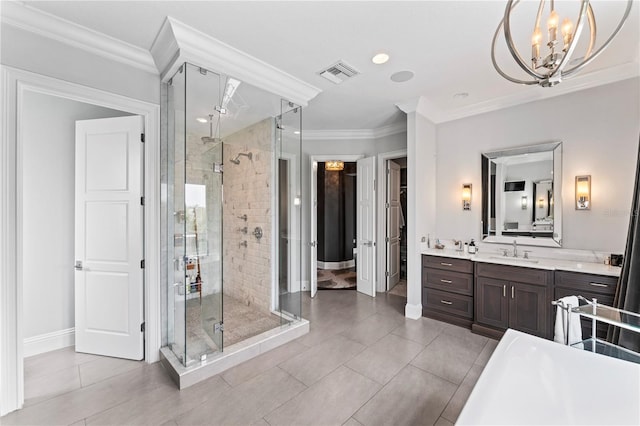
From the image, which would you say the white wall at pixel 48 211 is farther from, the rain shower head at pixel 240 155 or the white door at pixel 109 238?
the rain shower head at pixel 240 155

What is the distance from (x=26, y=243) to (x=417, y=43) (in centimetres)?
424

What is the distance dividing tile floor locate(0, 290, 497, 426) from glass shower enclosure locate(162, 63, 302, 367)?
0.36 m

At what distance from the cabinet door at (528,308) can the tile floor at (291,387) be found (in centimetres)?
40

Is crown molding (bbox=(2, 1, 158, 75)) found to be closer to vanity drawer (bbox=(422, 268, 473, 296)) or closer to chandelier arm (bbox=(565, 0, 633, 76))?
chandelier arm (bbox=(565, 0, 633, 76))

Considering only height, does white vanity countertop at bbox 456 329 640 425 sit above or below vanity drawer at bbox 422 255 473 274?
below

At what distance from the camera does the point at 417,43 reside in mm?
2340

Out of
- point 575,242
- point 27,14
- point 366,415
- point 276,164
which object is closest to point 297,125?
point 276,164

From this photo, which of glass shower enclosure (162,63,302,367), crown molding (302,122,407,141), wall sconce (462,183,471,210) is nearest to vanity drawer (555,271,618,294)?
wall sconce (462,183,471,210)

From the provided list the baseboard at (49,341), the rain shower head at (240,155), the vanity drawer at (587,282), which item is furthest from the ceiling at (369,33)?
the baseboard at (49,341)

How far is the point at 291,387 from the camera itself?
2219 millimetres

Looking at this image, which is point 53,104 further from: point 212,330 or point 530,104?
point 530,104

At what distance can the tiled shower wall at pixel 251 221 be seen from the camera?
349 cm

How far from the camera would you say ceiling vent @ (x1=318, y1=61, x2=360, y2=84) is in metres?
2.72

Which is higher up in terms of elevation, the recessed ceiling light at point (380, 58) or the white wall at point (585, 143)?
the recessed ceiling light at point (380, 58)
